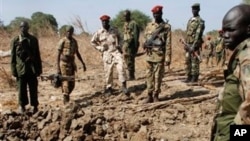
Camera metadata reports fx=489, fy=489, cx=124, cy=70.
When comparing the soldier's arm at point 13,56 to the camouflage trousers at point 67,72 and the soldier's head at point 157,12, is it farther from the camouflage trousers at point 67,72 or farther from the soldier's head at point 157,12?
the soldier's head at point 157,12

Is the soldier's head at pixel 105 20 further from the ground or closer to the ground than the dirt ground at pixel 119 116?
further from the ground

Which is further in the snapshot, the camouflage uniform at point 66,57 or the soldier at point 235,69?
the camouflage uniform at point 66,57

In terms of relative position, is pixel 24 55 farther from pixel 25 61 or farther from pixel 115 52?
pixel 115 52

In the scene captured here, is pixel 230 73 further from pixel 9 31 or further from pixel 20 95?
pixel 9 31

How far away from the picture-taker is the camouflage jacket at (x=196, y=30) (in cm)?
969

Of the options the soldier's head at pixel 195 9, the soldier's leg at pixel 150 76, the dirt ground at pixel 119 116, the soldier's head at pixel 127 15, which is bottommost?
the dirt ground at pixel 119 116

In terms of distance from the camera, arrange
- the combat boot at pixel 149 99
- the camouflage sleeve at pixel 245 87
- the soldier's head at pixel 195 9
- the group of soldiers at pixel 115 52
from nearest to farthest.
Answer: the camouflage sleeve at pixel 245 87 < the group of soldiers at pixel 115 52 < the combat boot at pixel 149 99 < the soldier's head at pixel 195 9

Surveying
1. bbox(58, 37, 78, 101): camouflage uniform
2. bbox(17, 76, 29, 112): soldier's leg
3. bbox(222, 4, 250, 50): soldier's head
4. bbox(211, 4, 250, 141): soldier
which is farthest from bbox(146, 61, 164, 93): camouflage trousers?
bbox(222, 4, 250, 50): soldier's head

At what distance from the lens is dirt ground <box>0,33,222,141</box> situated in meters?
6.86

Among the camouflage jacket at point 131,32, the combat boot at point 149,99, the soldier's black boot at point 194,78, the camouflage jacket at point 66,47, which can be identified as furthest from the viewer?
the camouflage jacket at point 131,32

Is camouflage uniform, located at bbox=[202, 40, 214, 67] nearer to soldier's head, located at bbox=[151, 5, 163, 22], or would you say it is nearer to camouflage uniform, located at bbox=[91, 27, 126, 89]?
camouflage uniform, located at bbox=[91, 27, 126, 89]

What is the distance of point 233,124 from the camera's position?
2.47m

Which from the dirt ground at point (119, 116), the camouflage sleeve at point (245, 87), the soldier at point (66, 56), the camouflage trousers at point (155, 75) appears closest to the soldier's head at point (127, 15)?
the dirt ground at point (119, 116)

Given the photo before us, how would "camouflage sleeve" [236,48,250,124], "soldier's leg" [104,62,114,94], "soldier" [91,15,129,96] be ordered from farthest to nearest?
1. "soldier's leg" [104,62,114,94]
2. "soldier" [91,15,129,96]
3. "camouflage sleeve" [236,48,250,124]
